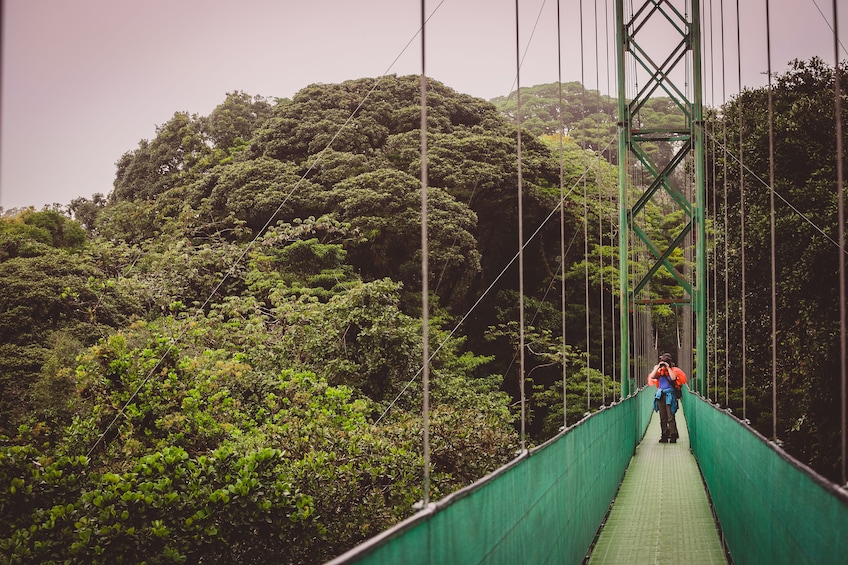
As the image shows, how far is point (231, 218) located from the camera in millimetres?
19406

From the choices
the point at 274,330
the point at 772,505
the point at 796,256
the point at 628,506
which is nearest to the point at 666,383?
the point at 796,256

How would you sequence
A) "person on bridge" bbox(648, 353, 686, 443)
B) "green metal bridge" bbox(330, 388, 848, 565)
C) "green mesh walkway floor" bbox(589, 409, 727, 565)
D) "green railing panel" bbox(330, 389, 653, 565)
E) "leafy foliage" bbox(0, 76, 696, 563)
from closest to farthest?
"green railing panel" bbox(330, 389, 653, 565) < "green metal bridge" bbox(330, 388, 848, 565) < "green mesh walkway floor" bbox(589, 409, 727, 565) < "leafy foliage" bbox(0, 76, 696, 563) < "person on bridge" bbox(648, 353, 686, 443)

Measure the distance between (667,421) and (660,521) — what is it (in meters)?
6.19

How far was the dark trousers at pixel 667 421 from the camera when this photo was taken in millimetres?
12906

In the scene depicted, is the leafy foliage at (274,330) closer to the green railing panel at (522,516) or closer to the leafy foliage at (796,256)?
the green railing panel at (522,516)

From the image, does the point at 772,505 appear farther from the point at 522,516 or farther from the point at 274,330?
the point at 274,330

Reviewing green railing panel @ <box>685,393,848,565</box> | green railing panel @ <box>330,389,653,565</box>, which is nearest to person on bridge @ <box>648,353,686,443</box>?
green railing panel @ <box>330,389,653,565</box>

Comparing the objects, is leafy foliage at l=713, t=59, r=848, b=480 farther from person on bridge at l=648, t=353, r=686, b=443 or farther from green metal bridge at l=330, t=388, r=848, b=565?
green metal bridge at l=330, t=388, r=848, b=565

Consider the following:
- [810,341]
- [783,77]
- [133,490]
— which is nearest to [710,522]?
[133,490]

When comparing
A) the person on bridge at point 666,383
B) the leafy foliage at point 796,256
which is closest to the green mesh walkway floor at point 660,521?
the person on bridge at point 666,383

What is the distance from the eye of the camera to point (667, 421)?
528 inches

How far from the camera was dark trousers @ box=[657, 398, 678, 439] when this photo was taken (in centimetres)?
1291

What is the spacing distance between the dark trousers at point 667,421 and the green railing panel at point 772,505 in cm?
627

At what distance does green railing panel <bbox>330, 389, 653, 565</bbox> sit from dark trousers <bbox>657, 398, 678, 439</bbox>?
19.1 ft
